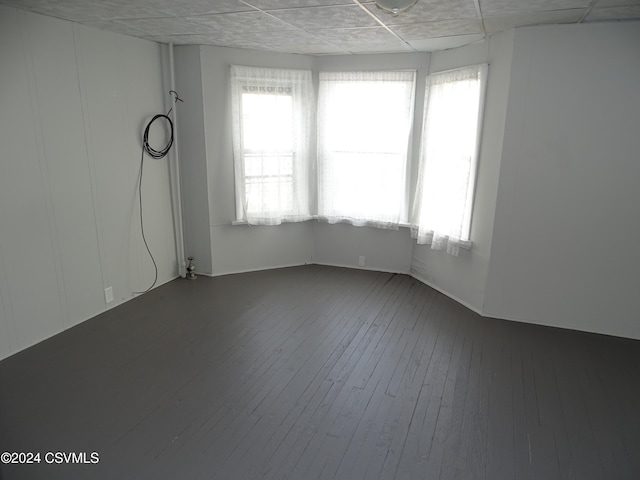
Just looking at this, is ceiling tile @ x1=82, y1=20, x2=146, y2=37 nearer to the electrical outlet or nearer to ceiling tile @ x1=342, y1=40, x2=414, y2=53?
ceiling tile @ x1=342, y1=40, x2=414, y2=53

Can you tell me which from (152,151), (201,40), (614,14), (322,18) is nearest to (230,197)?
(152,151)

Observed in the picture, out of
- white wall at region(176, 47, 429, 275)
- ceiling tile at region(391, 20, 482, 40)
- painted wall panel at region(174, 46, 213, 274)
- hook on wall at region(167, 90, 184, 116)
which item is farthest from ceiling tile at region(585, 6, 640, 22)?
hook on wall at region(167, 90, 184, 116)

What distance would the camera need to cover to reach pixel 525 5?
2719 mm

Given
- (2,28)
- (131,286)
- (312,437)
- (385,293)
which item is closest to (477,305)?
(385,293)

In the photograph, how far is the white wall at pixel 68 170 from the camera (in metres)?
3.03

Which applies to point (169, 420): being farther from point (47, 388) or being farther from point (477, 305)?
point (477, 305)

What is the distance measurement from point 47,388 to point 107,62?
8.96 ft

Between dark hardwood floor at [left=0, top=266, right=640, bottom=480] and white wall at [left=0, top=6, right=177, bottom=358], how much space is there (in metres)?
0.35

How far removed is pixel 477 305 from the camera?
4.04m

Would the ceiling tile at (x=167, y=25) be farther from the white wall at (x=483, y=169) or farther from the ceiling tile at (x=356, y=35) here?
the white wall at (x=483, y=169)

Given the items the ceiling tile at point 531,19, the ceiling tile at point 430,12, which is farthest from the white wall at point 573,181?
the ceiling tile at point 430,12

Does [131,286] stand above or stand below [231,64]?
below

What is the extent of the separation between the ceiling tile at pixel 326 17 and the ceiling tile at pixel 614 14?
1.52 metres

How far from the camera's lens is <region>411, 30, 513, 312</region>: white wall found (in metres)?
3.61
